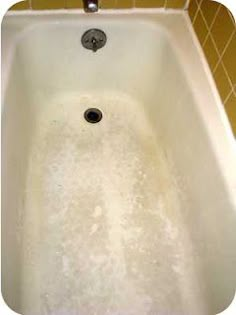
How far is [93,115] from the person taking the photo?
1.39m

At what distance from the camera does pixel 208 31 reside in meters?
1.01

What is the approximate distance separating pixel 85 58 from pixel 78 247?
694 mm

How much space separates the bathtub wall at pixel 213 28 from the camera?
0.89m

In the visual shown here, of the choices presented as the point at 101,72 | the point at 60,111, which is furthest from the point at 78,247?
the point at 101,72

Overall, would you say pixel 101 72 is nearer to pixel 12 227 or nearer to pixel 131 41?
pixel 131 41

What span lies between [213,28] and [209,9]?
69mm

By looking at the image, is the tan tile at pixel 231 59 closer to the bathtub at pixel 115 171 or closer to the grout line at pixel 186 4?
the bathtub at pixel 115 171

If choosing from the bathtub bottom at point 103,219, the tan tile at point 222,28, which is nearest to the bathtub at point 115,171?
the bathtub bottom at point 103,219

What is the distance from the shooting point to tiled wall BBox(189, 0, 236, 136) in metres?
0.88

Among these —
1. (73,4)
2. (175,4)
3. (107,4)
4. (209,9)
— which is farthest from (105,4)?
(209,9)

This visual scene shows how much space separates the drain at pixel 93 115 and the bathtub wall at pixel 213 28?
16.0 inches

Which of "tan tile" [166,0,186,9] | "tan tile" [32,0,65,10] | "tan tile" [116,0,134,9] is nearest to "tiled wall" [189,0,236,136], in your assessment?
"tan tile" [166,0,186,9]

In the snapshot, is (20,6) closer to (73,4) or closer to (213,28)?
(73,4)

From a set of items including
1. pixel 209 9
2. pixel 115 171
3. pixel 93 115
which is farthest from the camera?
pixel 93 115
